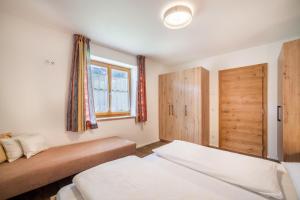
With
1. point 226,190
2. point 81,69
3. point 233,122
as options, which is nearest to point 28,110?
point 81,69

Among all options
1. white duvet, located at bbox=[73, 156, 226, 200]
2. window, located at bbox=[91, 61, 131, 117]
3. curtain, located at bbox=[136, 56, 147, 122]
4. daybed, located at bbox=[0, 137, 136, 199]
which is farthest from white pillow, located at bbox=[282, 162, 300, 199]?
window, located at bbox=[91, 61, 131, 117]

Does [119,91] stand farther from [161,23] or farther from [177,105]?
[161,23]

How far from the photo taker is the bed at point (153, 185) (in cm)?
94

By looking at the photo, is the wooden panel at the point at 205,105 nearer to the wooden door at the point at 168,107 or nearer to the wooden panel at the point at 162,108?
the wooden door at the point at 168,107

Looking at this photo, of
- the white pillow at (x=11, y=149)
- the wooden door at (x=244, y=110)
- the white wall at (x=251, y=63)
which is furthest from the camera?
the wooden door at (x=244, y=110)

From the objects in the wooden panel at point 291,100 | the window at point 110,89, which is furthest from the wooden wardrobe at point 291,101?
the window at point 110,89

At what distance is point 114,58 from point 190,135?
2579 millimetres

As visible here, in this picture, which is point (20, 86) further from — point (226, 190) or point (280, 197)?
point (280, 197)

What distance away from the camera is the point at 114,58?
2992 mm

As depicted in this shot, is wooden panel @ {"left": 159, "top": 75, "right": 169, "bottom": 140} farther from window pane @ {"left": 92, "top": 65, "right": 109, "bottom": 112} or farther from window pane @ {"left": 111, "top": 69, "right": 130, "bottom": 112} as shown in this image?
window pane @ {"left": 92, "top": 65, "right": 109, "bottom": 112}

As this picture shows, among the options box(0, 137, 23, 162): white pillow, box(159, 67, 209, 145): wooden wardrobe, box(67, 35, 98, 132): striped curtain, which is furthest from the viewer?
box(159, 67, 209, 145): wooden wardrobe

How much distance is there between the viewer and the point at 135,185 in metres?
1.03

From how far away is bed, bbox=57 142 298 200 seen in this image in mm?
943

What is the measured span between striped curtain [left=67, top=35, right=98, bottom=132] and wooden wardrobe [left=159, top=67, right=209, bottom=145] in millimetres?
2093
